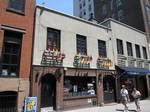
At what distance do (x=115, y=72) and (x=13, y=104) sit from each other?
10205mm

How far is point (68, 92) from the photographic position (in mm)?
13461

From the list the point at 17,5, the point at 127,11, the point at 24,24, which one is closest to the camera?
the point at 24,24

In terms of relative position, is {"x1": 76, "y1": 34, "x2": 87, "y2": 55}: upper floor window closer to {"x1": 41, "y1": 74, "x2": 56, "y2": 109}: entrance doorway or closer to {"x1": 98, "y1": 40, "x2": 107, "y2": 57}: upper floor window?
{"x1": 98, "y1": 40, "x2": 107, "y2": 57}: upper floor window

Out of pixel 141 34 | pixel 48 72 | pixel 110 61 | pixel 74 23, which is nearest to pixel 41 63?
pixel 48 72

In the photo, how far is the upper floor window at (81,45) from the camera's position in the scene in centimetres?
A: 1502

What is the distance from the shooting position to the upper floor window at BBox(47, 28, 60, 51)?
13.2 meters

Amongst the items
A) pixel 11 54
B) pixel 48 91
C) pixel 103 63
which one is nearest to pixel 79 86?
pixel 48 91

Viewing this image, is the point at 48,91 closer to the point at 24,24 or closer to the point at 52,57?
the point at 52,57

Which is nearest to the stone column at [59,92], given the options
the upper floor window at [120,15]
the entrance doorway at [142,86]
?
the entrance doorway at [142,86]

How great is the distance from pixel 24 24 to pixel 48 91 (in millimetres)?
5215

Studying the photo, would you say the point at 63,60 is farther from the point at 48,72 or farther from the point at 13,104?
the point at 13,104

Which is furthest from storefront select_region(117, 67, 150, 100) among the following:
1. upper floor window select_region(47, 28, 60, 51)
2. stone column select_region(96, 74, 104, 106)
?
upper floor window select_region(47, 28, 60, 51)

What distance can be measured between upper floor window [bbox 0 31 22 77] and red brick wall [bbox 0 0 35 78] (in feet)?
1.18

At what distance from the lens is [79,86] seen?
14.5m
